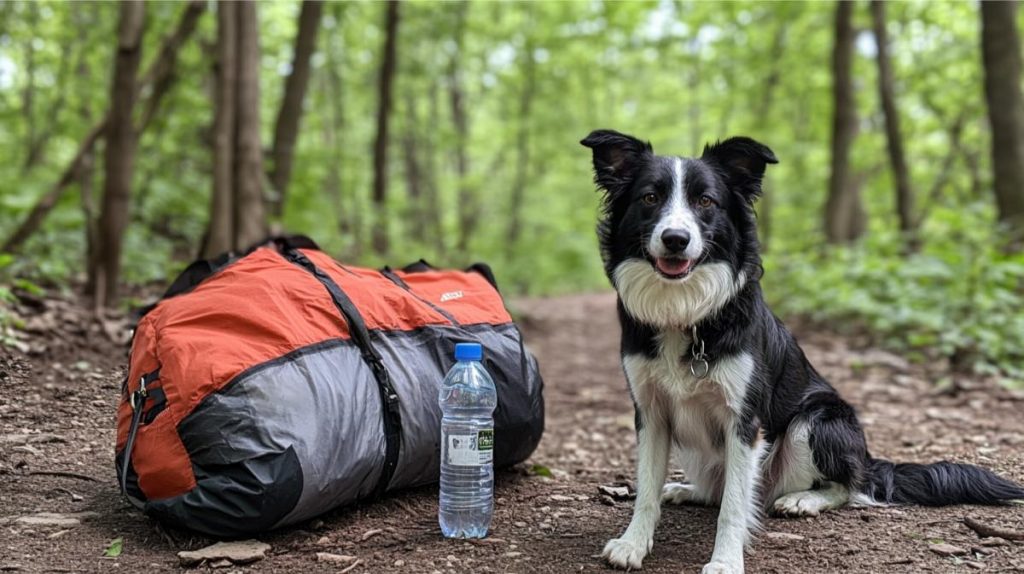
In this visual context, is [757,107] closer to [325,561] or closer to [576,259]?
[576,259]

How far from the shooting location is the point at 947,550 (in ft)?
9.19

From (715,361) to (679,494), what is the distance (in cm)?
102

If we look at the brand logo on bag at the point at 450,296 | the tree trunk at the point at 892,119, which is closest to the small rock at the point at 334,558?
the brand logo on bag at the point at 450,296

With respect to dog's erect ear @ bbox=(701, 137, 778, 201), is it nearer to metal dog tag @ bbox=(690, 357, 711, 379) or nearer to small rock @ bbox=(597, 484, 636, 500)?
metal dog tag @ bbox=(690, 357, 711, 379)

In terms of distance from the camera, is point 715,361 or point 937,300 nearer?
point 715,361

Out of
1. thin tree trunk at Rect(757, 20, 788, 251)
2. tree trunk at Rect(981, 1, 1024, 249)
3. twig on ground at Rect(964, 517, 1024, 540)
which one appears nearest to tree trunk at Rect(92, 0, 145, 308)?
twig on ground at Rect(964, 517, 1024, 540)

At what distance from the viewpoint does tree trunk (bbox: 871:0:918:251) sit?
36.3ft

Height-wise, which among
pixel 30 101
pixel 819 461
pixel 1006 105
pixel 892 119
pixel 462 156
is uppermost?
pixel 462 156

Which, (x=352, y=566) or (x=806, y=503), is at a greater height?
(x=806, y=503)

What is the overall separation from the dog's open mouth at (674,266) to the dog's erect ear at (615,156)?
1.46ft

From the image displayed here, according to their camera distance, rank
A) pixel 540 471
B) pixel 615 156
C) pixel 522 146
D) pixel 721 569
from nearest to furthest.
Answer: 1. pixel 721 569
2. pixel 615 156
3. pixel 540 471
4. pixel 522 146

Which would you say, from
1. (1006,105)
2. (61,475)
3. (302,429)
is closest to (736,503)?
(302,429)

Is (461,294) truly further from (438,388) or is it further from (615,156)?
(615,156)

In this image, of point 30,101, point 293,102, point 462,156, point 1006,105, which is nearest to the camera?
point 1006,105
